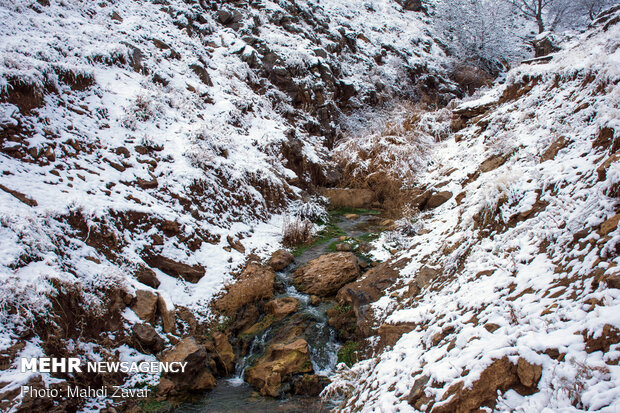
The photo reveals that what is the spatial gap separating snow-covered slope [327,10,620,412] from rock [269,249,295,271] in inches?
110

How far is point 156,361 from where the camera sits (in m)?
5.35

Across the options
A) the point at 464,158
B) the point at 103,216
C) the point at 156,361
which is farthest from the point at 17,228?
the point at 464,158

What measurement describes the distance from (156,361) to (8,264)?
254 cm

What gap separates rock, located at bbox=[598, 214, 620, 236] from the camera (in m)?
2.91

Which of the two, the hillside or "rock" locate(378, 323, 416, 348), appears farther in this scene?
"rock" locate(378, 323, 416, 348)

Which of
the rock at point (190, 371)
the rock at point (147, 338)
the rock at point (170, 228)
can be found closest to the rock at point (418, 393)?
the rock at point (190, 371)

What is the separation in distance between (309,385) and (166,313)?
2.83m

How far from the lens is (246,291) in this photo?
686 cm

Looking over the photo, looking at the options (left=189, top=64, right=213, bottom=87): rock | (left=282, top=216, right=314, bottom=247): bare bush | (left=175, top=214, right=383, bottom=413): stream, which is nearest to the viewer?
(left=175, top=214, right=383, bottom=413): stream

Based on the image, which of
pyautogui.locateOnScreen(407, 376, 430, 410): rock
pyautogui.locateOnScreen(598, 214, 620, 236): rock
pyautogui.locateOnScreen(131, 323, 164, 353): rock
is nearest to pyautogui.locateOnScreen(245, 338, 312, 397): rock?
pyautogui.locateOnScreen(131, 323, 164, 353): rock

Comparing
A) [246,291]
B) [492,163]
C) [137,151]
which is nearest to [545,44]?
[492,163]

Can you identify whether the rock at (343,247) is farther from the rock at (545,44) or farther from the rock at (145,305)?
the rock at (545,44)

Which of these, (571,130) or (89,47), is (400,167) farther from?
(89,47)

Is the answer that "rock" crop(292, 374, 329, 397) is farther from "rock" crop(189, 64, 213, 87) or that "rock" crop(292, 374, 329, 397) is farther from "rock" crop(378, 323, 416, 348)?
"rock" crop(189, 64, 213, 87)
